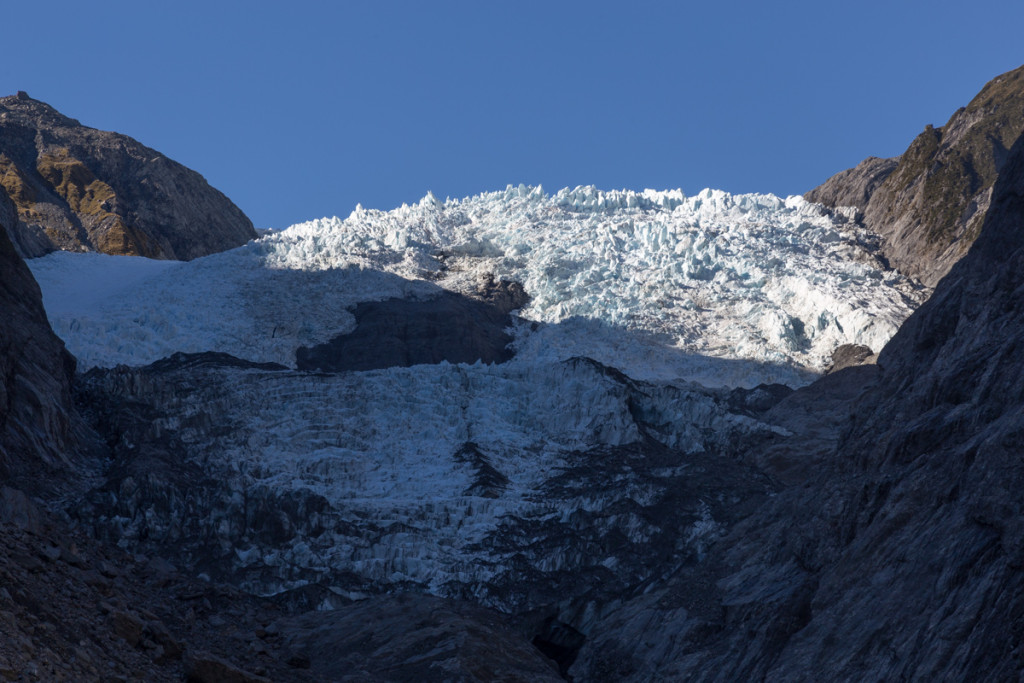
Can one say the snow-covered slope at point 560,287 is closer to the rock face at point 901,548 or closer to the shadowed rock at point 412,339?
the shadowed rock at point 412,339

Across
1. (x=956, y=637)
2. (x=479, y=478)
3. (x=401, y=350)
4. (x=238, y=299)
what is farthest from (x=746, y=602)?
(x=238, y=299)

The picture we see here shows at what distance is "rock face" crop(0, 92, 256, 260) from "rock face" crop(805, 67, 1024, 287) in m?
59.9

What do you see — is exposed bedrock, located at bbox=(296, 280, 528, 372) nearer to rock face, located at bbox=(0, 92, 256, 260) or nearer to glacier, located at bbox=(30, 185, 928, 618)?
glacier, located at bbox=(30, 185, 928, 618)

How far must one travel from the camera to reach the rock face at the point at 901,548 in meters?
19.1

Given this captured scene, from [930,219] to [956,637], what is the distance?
227ft

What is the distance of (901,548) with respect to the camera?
22.7 meters

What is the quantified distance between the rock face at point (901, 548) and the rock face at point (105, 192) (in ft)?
251

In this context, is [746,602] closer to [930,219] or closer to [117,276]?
[117,276]

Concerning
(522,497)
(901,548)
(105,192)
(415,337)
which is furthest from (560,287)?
(105,192)

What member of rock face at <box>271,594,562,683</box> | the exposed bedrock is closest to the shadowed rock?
the exposed bedrock

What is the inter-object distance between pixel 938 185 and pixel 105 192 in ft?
248

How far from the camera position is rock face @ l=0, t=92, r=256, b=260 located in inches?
3922

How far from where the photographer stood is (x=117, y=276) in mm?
72438

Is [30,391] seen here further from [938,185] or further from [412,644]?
[938,185]
